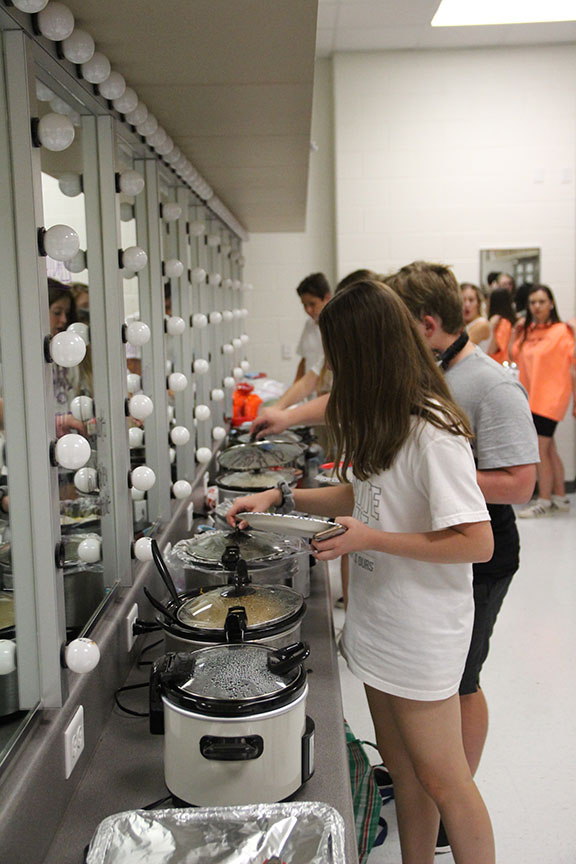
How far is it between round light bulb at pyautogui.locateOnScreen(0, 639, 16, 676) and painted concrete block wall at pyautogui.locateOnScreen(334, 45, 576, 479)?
16.8ft

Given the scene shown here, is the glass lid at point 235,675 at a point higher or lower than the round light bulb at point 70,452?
lower

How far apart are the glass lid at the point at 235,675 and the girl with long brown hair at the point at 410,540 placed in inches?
10.6

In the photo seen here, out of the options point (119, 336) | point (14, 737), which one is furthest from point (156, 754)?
point (119, 336)

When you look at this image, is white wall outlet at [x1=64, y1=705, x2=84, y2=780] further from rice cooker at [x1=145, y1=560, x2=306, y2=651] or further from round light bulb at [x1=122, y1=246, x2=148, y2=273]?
round light bulb at [x1=122, y1=246, x2=148, y2=273]

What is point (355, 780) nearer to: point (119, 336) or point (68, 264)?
point (119, 336)

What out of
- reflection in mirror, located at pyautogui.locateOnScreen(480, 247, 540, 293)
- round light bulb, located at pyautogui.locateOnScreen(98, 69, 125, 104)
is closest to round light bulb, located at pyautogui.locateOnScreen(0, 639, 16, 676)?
round light bulb, located at pyautogui.locateOnScreen(98, 69, 125, 104)

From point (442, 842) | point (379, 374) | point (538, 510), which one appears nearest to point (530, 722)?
point (442, 842)

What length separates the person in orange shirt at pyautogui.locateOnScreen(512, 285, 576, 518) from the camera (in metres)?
5.70

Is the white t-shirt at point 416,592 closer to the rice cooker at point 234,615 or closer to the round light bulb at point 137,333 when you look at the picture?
the rice cooker at point 234,615

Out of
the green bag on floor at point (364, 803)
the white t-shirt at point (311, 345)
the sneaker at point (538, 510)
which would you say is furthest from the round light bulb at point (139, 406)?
the sneaker at point (538, 510)

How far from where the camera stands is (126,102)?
60.8 inches

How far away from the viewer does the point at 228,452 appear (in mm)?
2695

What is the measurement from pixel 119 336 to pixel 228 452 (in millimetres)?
1099

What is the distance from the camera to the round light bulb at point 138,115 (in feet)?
5.41
